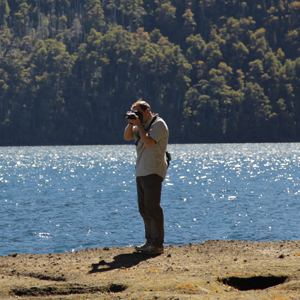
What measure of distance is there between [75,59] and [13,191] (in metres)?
108

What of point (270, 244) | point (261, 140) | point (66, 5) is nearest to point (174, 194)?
point (270, 244)

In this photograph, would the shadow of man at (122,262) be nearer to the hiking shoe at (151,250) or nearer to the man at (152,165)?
the hiking shoe at (151,250)

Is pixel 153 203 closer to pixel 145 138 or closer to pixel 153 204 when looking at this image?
pixel 153 204

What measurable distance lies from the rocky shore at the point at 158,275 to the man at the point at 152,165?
0.38m

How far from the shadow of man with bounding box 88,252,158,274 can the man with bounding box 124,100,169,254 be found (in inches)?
7.7

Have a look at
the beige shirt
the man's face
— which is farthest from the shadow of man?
the man's face

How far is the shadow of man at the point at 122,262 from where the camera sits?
255 inches

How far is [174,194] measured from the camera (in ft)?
85.0

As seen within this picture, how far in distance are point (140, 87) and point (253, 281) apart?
124 m

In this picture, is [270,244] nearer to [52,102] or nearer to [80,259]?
[80,259]

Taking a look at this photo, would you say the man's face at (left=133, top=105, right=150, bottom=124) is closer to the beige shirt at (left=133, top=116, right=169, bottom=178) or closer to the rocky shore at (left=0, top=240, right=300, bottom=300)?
the beige shirt at (left=133, top=116, right=169, bottom=178)

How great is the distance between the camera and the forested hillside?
399ft

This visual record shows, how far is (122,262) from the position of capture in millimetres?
6789

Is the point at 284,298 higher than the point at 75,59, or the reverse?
the point at 75,59
